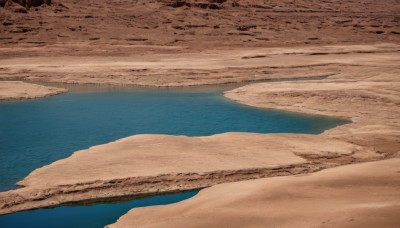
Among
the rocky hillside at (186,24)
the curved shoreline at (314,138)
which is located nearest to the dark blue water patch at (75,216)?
the curved shoreline at (314,138)

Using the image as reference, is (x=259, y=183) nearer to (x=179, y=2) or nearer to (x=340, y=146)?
(x=340, y=146)

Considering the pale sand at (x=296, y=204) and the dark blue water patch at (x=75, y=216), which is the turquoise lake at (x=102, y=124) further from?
the pale sand at (x=296, y=204)

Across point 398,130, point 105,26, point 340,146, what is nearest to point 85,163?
point 340,146

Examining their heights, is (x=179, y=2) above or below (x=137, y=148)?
above

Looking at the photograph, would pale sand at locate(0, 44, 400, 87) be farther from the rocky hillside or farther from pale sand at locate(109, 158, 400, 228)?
pale sand at locate(109, 158, 400, 228)

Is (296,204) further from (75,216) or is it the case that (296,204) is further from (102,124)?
(102,124)
